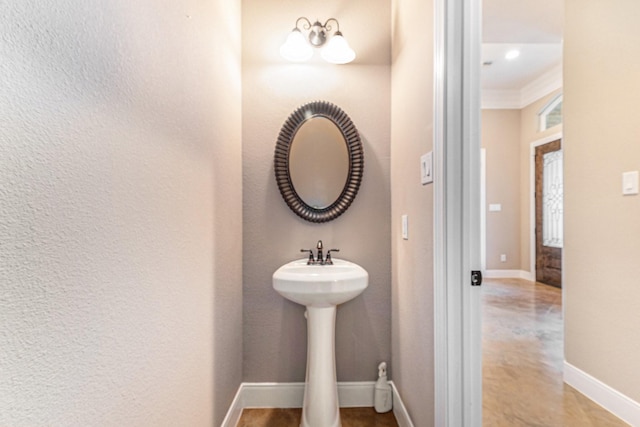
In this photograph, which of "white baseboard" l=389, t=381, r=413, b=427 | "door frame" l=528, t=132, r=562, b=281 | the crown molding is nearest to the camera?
"white baseboard" l=389, t=381, r=413, b=427

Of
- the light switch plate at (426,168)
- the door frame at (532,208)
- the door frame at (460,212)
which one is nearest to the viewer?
the door frame at (460,212)


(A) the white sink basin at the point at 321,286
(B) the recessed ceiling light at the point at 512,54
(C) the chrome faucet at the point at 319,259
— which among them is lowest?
(A) the white sink basin at the point at 321,286

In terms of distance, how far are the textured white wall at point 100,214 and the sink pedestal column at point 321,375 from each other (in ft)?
1.73

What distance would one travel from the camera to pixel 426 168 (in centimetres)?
117

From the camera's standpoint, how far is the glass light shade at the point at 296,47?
156cm

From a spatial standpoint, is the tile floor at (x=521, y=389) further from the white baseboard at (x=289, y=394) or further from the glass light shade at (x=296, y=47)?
the glass light shade at (x=296, y=47)

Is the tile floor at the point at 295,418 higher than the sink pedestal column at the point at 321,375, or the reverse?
the sink pedestal column at the point at 321,375

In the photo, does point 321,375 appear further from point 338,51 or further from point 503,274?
point 503,274

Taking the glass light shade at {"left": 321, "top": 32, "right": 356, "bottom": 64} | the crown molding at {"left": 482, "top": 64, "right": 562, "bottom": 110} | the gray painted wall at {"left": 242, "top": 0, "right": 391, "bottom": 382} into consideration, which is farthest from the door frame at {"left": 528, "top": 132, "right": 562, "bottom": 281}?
the glass light shade at {"left": 321, "top": 32, "right": 356, "bottom": 64}

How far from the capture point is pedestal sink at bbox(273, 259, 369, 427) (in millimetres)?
1271

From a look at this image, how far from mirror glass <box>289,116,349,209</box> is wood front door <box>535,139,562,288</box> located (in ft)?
13.6

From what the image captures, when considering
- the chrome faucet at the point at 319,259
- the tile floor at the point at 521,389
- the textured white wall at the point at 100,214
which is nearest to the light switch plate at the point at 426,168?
the chrome faucet at the point at 319,259

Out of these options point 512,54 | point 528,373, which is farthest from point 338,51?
point 512,54

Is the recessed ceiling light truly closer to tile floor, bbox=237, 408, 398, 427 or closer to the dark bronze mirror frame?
the dark bronze mirror frame
